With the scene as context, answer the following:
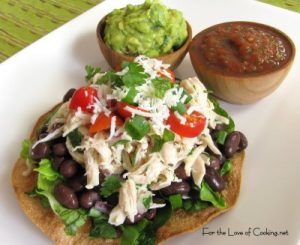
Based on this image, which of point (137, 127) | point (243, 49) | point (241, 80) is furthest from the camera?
point (243, 49)

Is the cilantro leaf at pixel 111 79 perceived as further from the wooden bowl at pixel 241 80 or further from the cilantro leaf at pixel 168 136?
the wooden bowl at pixel 241 80

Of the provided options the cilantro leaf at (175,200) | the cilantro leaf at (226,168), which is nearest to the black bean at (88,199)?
the cilantro leaf at (175,200)

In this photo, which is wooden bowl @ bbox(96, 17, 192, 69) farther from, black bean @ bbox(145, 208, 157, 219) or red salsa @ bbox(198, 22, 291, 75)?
black bean @ bbox(145, 208, 157, 219)

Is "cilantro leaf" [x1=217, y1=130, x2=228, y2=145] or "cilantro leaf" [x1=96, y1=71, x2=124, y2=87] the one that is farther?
"cilantro leaf" [x1=217, y1=130, x2=228, y2=145]

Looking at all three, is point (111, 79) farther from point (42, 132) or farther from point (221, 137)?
point (221, 137)

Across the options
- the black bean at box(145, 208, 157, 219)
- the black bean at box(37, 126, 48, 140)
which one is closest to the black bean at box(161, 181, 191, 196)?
the black bean at box(145, 208, 157, 219)

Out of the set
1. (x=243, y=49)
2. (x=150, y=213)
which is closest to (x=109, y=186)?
(x=150, y=213)
